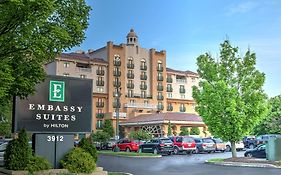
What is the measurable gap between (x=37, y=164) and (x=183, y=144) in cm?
2338

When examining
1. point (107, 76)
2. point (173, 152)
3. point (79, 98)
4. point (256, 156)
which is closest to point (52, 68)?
point (107, 76)

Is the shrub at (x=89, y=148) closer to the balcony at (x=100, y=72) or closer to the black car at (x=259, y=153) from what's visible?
the black car at (x=259, y=153)

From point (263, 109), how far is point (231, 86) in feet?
8.49

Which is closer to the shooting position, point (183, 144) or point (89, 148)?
point (89, 148)

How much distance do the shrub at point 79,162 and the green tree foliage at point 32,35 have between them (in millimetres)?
4787

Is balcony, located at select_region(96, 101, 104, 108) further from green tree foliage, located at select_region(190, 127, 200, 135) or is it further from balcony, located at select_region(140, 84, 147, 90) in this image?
green tree foliage, located at select_region(190, 127, 200, 135)

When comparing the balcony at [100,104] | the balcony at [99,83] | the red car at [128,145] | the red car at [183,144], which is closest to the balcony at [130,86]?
the balcony at [99,83]

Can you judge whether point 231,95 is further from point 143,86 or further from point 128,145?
point 143,86

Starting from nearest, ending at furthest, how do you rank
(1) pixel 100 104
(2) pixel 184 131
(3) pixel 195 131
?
1. (2) pixel 184 131
2. (3) pixel 195 131
3. (1) pixel 100 104

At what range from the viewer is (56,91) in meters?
16.3

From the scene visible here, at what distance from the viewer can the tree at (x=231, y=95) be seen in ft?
82.8

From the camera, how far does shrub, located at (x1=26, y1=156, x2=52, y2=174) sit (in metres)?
14.6

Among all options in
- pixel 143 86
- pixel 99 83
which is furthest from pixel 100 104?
pixel 143 86

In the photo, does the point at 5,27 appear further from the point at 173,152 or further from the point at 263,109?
the point at 173,152
